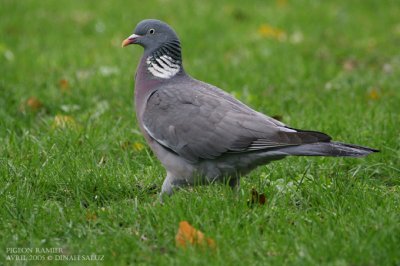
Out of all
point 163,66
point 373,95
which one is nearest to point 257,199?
point 163,66

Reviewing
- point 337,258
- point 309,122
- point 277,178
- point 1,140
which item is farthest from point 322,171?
point 1,140

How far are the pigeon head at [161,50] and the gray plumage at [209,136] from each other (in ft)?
0.32

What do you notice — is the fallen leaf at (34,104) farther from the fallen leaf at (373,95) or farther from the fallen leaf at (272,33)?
the fallen leaf at (272,33)

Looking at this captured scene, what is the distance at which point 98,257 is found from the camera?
3.61m

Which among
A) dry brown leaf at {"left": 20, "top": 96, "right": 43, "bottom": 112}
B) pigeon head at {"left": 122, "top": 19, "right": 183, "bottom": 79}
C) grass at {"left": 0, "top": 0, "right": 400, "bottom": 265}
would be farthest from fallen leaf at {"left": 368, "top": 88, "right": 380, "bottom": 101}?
dry brown leaf at {"left": 20, "top": 96, "right": 43, "bottom": 112}

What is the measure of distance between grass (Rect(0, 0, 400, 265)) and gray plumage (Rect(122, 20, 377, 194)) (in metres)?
0.17

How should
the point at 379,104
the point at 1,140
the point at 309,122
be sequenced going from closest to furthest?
the point at 1,140 → the point at 309,122 → the point at 379,104

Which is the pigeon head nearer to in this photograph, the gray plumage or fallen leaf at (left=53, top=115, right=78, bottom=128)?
the gray plumage

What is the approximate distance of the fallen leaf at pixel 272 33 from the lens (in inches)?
355

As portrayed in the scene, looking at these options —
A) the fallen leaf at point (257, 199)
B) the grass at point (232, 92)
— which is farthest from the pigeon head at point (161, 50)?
the fallen leaf at point (257, 199)

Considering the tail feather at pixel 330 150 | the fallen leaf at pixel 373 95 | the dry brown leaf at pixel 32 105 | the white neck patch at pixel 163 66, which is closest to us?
the tail feather at pixel 330 150

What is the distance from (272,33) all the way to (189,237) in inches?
230

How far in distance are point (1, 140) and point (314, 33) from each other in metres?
5.09

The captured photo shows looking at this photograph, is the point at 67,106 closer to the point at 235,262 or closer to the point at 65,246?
the point at 65,246
